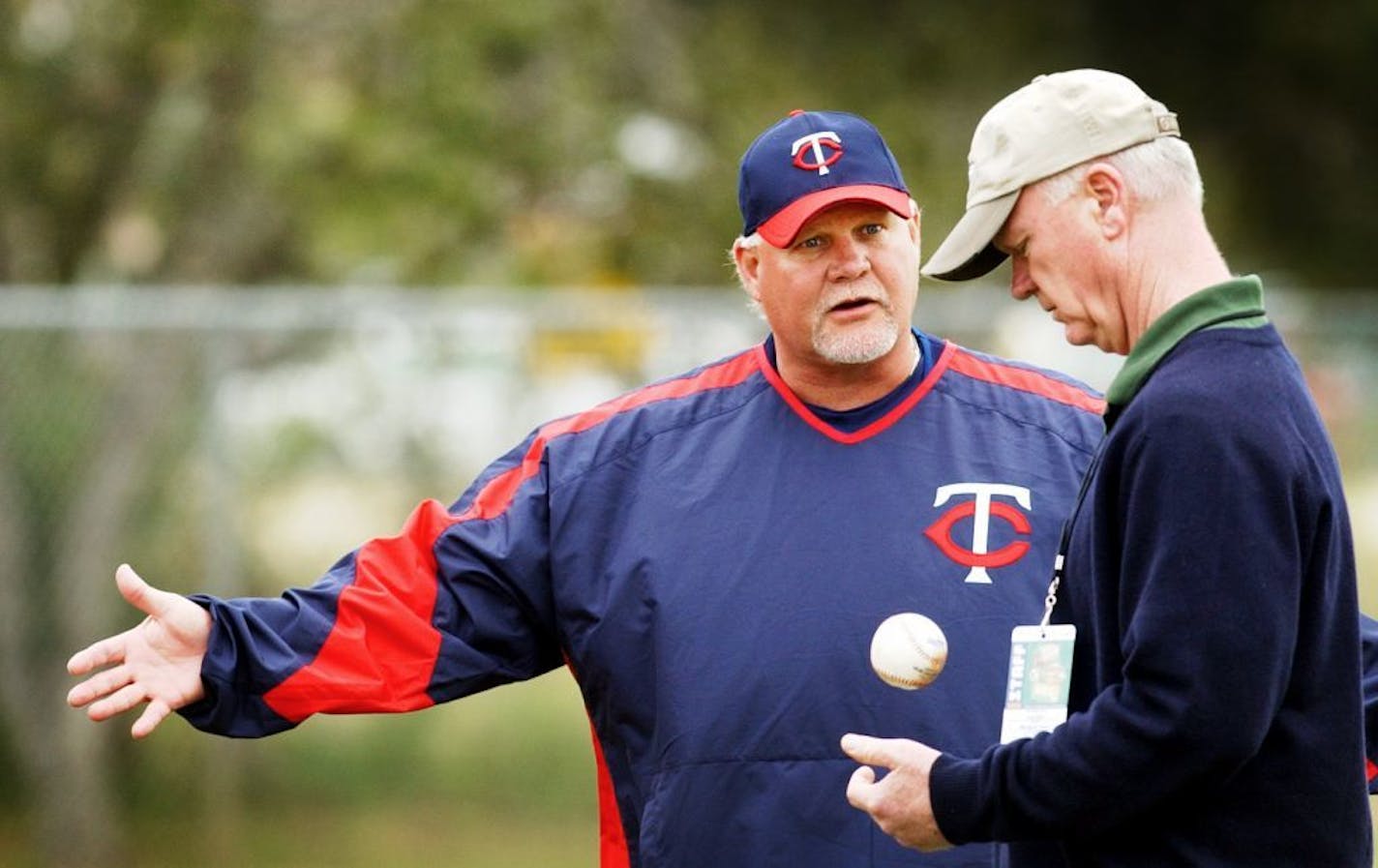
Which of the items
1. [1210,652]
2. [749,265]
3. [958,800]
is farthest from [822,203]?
[1210,652]

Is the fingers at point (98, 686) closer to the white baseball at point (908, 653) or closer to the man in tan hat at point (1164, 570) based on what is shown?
the white baseball at point (908, 653)

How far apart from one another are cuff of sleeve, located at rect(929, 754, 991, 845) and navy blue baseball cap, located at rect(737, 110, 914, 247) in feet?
5.35

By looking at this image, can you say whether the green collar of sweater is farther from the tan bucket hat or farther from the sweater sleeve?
the tan bucket hat

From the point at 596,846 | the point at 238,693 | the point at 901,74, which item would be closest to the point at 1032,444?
the point at 238,693

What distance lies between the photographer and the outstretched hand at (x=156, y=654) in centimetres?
389

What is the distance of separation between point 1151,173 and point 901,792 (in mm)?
961

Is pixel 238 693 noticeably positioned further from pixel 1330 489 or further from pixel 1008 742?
pixel 1330 489

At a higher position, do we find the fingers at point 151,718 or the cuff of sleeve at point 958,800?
the fingers at point 151,718

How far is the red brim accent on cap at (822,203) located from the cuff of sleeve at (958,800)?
5.31 feet

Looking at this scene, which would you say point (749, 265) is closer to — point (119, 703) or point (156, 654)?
point (156, 654)

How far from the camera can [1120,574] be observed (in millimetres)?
2812

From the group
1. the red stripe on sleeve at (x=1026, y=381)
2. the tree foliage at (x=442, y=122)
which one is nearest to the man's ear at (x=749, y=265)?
the red stripe on sleeve at (x=1026, y=381)

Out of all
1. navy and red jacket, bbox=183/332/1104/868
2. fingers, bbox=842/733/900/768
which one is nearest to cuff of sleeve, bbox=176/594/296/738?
navy and red jacket, bbox=183/332/1104/868

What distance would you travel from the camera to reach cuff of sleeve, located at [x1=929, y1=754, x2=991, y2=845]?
288cm
